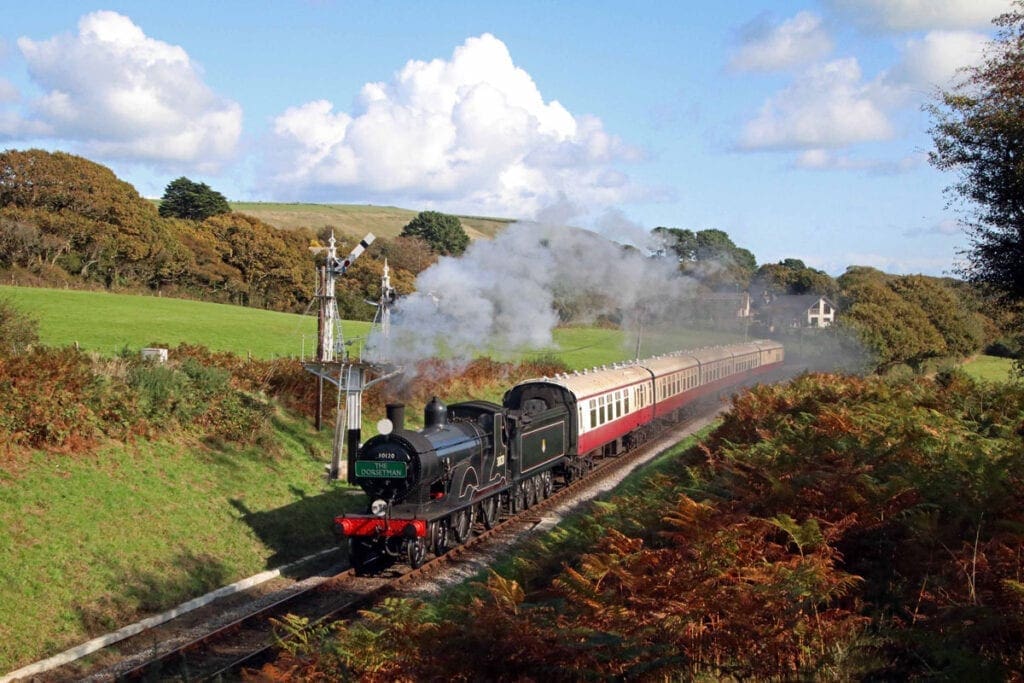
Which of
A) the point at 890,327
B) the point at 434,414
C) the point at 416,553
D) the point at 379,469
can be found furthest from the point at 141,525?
the point at 890,327

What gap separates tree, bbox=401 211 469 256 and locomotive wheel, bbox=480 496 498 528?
4800 cm

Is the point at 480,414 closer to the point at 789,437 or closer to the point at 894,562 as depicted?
the point at 789,437

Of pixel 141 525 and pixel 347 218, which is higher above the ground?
pixel 347 218

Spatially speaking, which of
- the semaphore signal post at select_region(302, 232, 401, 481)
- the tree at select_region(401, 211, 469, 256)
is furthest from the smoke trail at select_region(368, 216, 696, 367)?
the tree at select_region(401, 211, 469, 256)

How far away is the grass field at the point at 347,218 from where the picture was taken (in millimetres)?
121438

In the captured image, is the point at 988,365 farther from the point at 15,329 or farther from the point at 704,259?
the point at 15,329

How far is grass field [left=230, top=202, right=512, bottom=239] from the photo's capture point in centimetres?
12144

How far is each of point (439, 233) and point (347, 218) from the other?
64.4m

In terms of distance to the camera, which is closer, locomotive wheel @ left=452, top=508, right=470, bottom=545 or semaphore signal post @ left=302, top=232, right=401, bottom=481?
locomotive wheel @ left=452, top=508, right=470, bottom=545

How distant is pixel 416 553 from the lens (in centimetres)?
1734

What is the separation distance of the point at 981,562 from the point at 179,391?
20448 millimetres

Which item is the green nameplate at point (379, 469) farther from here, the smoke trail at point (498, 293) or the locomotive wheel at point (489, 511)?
the smoke trail at point (498, 293)

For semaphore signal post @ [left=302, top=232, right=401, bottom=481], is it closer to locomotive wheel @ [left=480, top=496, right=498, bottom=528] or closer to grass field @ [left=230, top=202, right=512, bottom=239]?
locomotive wheel @ [left=480, top=496, right=498, bottom=528]

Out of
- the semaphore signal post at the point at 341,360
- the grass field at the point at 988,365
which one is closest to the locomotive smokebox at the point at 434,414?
the semaphore signal post at the point at 341,360
